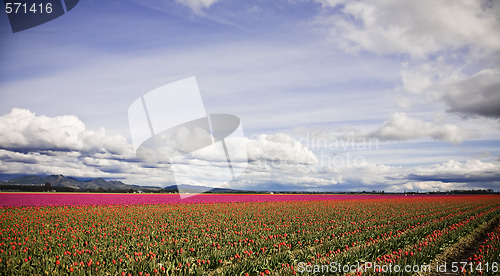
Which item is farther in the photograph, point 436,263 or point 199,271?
point 436,263

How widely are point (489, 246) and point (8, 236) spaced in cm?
1999

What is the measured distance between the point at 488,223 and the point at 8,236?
29996 millimetres

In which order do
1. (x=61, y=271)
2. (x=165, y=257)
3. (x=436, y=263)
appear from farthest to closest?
(x=436, y=263), (x=165, y=257), (x=61, y=271)

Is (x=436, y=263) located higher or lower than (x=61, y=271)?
lower

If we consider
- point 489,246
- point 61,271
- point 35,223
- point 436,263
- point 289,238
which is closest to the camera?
point 61,271

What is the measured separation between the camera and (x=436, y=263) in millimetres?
10898

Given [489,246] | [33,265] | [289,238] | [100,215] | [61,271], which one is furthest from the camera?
[100,215]

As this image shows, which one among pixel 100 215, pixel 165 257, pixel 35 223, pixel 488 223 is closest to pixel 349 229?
pixel 165 257

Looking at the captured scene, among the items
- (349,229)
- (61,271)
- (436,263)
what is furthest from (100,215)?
(436,263)

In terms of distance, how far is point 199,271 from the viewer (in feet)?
25.5

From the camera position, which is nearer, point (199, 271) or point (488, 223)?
point (199, 271)

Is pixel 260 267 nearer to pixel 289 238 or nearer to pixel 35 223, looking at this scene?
pixel 289 238

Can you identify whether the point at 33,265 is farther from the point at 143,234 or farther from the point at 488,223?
the point at 488,223

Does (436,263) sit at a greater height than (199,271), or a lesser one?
lesser
